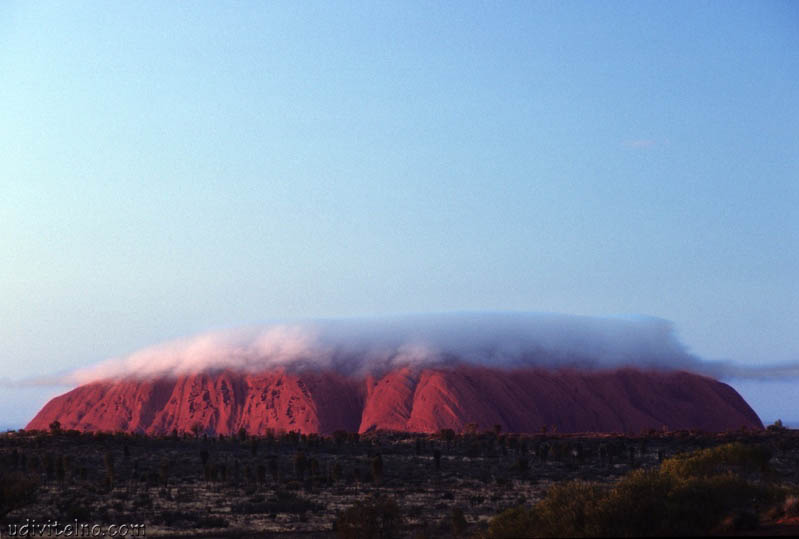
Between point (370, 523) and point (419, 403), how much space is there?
248ft

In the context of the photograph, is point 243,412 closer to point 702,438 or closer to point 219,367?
point 219,367

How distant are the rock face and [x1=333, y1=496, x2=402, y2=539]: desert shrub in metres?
68.1

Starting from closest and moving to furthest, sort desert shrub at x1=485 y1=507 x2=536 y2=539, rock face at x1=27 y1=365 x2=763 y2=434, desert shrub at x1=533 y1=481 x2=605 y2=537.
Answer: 1. desert shrub at x1=533 y1=481 x2=605 y2=537
2. desert shrub at x1=485 y1=507 x2=536 y2=539
3. rock face at x1=27 y1=365 x2=763 y2=434

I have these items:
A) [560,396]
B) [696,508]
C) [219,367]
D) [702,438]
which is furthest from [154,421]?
[696,508]

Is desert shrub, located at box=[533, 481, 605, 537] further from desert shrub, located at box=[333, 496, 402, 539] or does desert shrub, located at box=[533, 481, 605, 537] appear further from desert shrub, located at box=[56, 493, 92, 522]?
desert shrub, located at box=[56, 493, 92, 522]

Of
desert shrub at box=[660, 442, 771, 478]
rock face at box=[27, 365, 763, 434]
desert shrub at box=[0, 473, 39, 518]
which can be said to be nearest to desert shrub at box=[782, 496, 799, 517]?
desert shrub at box=[660, 442, 771, 478]

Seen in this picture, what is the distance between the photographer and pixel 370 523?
2936cm

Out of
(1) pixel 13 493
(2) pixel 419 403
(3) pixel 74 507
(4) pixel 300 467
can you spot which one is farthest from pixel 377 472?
(2) pixel 419 403

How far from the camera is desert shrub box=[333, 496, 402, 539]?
2919 cm

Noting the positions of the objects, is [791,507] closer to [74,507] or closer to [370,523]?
[370,523]

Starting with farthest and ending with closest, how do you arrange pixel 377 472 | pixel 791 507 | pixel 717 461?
pixel 377 472
pixel 717 461
pixel 791 507

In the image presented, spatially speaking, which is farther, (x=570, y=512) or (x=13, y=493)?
(x=13, y=493)

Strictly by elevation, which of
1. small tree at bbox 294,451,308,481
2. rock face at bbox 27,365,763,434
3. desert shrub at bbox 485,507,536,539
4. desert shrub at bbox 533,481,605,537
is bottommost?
rock face at bbox 27,365,763,434

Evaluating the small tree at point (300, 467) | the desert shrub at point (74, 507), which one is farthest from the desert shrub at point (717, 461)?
the small tree at point (300, 467)
